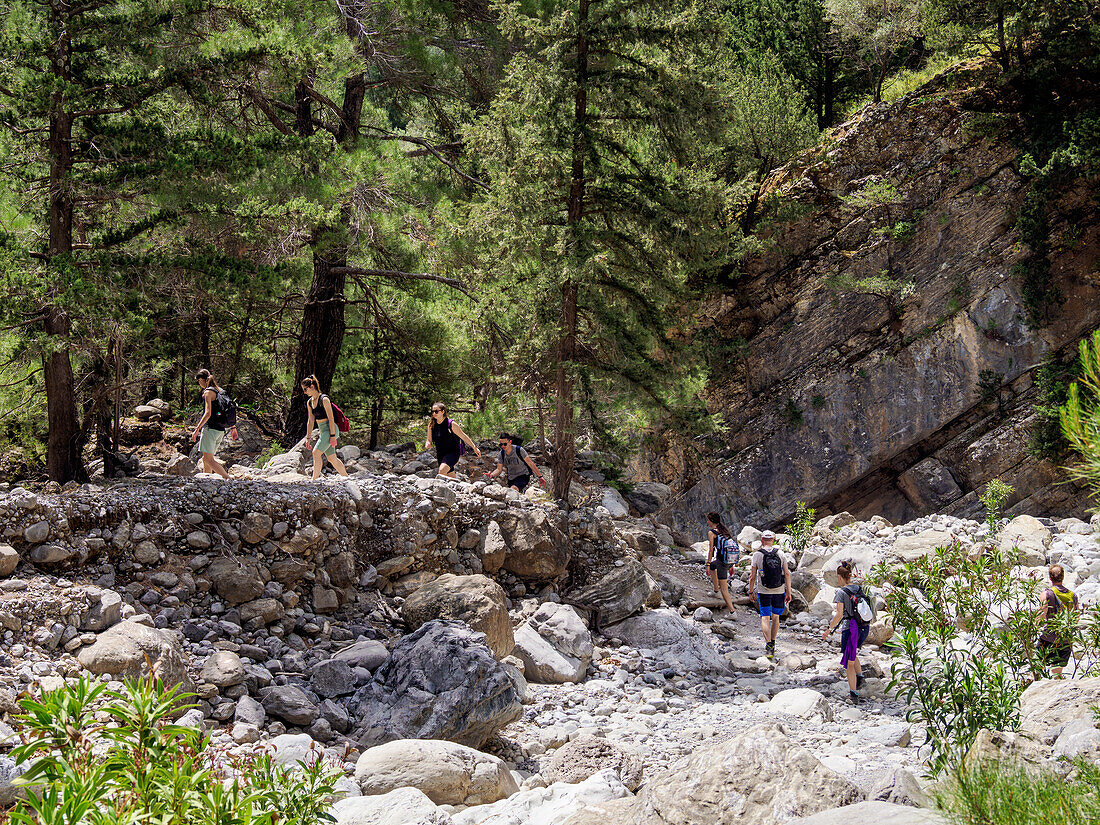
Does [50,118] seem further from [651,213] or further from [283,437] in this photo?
[651,213]

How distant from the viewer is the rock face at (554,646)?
8.58 meters

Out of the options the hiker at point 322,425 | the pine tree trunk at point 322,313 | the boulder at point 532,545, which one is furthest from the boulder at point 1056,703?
the pine tree trunk at point 322,313

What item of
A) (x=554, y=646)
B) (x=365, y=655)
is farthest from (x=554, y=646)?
(x=365, y=655)

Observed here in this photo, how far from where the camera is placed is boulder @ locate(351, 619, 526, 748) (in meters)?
6.39

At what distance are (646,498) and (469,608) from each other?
338 inches

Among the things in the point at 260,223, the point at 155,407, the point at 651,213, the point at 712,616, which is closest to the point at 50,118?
the point at 260,223

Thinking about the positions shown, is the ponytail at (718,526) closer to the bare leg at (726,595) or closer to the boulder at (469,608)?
the bare leg at (726,595)

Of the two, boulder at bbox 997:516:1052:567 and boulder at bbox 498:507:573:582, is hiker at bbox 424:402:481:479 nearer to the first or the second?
boulder at bbox 498:507:573:582

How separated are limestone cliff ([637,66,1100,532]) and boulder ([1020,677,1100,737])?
16599 millimetres

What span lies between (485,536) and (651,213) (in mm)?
5891

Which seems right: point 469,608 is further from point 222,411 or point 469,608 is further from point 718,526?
point 718,526

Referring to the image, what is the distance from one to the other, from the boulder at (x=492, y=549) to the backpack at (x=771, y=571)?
3437 millimetres

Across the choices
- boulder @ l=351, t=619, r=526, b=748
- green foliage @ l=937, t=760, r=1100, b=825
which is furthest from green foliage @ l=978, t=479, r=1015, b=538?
green foliage @ l=937, t=760, r=1100, b=825

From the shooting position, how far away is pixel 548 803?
5.24m
